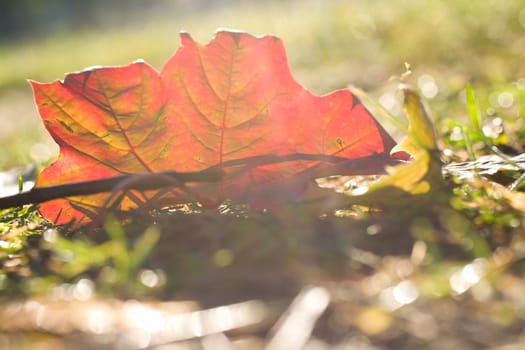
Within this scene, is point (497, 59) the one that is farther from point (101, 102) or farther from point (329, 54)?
point (101, 102)

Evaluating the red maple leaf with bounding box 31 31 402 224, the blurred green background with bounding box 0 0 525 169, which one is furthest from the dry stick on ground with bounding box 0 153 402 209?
the blurred green background with bounding box 0 0 525 169

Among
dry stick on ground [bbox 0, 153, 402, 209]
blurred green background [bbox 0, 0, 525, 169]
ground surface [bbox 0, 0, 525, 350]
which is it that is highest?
dry stick on ground [bbox 0, 153, 402, 209]

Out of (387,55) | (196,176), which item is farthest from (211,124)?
(387,55)

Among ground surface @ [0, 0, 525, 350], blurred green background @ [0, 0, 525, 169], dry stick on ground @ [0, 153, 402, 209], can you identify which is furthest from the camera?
blurred green background @ [0, 0, 525, 169]

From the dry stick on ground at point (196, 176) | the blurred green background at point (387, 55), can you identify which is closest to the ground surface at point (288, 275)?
the dry stick on ground at point (196, 176)

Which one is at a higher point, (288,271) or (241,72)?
(241,72)

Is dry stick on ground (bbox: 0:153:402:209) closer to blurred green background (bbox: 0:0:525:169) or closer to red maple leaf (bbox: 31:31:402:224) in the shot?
red maple leaf (bbox: 31:31:402:224)

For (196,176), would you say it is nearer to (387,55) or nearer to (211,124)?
(211,124)

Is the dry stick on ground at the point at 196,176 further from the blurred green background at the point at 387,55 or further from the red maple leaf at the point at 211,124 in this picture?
the blurred green background at the point at 387,55

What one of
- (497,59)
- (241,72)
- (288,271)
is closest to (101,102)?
(241,72)
